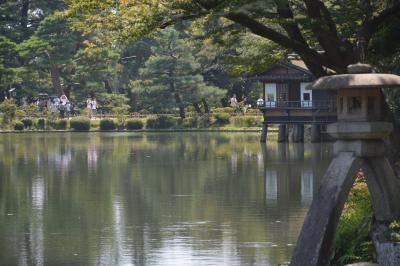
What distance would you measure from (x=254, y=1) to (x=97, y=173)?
16023mm

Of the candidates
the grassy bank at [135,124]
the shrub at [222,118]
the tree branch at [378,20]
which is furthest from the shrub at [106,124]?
the tree branch at [378,20]

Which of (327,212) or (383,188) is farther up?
(383,188)

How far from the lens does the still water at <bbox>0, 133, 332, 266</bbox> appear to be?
1407 centimetres

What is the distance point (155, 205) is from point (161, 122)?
41912 millimetres

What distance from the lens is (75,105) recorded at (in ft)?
223

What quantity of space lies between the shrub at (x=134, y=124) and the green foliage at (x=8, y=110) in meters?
7.78

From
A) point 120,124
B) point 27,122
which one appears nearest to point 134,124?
point 120,124

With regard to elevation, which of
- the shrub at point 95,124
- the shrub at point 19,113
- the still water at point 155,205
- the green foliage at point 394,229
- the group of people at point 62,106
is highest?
the group of people at point 62,106

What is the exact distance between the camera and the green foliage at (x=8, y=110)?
195 feet

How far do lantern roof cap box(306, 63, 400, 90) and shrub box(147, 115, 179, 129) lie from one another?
2039 inches

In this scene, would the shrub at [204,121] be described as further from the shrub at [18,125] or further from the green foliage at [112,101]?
the shrub at [18,125]

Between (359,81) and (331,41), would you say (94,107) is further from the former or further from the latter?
(359,81)

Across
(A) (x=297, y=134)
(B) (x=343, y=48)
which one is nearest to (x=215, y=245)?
(B) (x=343, y=48)

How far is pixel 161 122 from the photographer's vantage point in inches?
2431
